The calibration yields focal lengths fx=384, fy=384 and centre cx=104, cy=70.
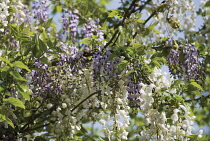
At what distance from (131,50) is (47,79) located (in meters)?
1.04

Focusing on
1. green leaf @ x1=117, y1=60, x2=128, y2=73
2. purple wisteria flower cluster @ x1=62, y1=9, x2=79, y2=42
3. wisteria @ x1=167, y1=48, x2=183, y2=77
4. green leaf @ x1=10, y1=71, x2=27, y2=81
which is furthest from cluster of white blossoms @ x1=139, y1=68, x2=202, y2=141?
purple wisteria flower cluster @ x1=62, y1=9, x2=79, y2=42

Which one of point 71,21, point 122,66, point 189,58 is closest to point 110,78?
point 122,66

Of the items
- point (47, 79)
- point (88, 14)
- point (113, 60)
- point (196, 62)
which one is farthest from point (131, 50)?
point (88, 14)

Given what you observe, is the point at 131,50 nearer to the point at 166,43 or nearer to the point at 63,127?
the point at 166,43

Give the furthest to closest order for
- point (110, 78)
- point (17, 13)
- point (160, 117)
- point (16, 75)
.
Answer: point (17, 13) → point (110, 78) → point (160, 117) → point (16, 75)

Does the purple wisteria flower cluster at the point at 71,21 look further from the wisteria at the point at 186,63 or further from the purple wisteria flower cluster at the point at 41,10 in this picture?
the wisteria at the point at 186,63

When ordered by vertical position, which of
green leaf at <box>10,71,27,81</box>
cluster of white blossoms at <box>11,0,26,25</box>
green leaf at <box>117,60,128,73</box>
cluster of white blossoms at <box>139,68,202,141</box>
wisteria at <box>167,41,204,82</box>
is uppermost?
cluster of white blossoms at <box>11,0,26,25</box>

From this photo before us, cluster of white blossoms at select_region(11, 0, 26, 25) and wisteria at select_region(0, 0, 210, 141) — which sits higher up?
cluster of white blossoms at select_region(11, 0, 26, 25)

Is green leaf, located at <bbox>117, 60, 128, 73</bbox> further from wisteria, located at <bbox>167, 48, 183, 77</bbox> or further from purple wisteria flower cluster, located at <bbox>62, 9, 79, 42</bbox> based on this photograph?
purple wisteria flower cluster, located at <bbox>62, 9, 79, 42</bbox>

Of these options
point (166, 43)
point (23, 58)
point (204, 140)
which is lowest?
point (204, 140)

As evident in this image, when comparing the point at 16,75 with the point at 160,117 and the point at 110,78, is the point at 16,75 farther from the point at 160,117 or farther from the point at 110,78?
the point at 160,117

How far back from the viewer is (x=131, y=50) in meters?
3.27

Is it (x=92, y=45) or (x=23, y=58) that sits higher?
(x=92, y=45)

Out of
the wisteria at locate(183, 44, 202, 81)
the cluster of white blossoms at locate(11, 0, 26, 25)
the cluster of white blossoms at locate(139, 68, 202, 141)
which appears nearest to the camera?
the cluster of white blossoms at locate(139, 68, 202, 141)
